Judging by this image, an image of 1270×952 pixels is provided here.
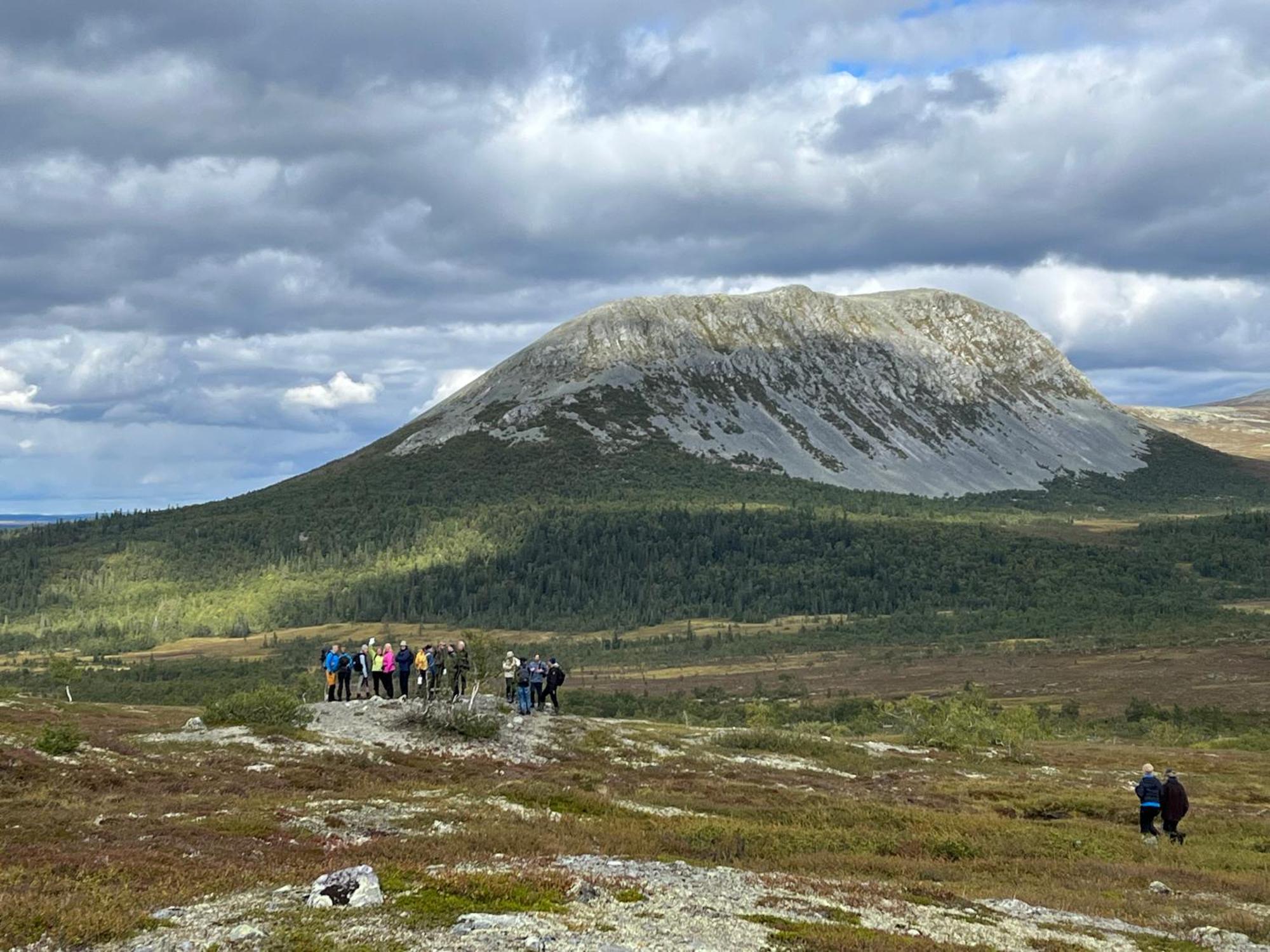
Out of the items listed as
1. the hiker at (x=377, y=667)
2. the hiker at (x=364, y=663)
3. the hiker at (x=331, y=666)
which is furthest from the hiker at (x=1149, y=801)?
the hiker at (x=331, y=666)

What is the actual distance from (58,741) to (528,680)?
21.0 meters

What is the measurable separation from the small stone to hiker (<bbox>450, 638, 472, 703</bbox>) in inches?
1258

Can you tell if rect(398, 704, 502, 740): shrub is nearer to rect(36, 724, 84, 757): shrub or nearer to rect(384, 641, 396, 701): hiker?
rect(384, 641, 396, 701): hiker

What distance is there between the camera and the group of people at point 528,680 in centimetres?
4903

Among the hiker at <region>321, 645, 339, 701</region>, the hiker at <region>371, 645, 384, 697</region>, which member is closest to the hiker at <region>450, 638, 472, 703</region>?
the hiker at <region>371, 645, 384, 697</region>

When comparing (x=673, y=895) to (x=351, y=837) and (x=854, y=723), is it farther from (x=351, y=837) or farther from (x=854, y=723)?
(x=854, y=723)

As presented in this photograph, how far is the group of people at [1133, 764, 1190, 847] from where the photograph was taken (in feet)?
105

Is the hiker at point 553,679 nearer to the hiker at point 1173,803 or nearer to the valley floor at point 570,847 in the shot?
the valley floor at point 570,847

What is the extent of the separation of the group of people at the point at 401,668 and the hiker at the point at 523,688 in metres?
2.52

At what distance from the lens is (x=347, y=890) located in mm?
16578

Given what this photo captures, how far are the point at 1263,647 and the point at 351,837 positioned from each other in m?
140

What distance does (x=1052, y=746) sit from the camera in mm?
70125

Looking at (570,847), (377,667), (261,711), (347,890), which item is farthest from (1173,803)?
(261,711)

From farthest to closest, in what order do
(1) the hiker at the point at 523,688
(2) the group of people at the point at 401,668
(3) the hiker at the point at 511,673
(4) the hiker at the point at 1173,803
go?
(3) the hiker at the point at 511,673 → (1) the hiker at the point at 523,688 → (2) the group of people at the point at 401,668 → (4) the hiker at the point at 1173,803
